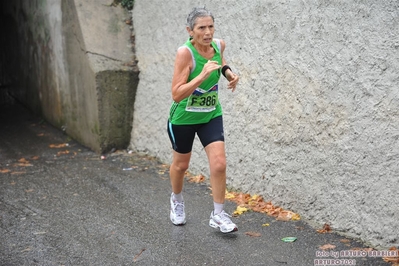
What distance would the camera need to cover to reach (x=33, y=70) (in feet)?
36.9

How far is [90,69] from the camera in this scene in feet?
27.7

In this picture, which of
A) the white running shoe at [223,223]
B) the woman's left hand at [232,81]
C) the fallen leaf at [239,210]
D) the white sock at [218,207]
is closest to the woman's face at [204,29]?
the woman's left hand at [232,81]

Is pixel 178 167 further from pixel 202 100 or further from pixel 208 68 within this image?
pixel 208 68

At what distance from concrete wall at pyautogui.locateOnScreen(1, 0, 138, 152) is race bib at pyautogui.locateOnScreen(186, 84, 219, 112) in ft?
11.5

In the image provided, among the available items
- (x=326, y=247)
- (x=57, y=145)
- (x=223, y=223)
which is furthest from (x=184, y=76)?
(x=57, y=145)

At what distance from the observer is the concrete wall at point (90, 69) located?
8.49m

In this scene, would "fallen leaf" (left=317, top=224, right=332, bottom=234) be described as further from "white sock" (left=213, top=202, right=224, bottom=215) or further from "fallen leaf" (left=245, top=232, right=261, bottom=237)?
"white sock" (left=213, top=202, right=224, bottom=215)

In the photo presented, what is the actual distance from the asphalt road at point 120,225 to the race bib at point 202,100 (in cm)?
111

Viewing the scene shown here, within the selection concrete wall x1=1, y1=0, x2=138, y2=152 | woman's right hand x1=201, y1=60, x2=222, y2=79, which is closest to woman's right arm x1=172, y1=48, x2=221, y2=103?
woman's right hand x1=201, y1=60, x2=222, y2=79

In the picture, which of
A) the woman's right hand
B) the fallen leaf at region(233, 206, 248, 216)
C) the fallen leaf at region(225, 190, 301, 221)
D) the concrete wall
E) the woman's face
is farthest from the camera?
the concrete wall

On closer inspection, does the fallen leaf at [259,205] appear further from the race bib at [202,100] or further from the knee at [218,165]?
the race bib at [202,100]

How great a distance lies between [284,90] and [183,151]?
1.24 metres

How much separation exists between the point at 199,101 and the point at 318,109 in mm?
1106

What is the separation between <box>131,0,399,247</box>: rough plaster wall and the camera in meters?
4.79
